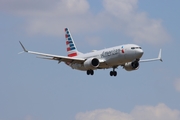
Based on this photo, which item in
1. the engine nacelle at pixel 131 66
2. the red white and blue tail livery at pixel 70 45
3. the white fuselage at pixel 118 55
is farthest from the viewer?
the red white and blue tail livery at pixel 70 45

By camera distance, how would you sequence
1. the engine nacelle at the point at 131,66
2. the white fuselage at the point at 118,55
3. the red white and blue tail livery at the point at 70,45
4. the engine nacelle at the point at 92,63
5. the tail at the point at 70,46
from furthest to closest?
the red white and blue tail livery at the point at 70,45
the tail at the point at 70,46
the engine nacelle at the point at 131,66
the engine nacelle at the point at 92,63
the white fuselage at the point at 118,55

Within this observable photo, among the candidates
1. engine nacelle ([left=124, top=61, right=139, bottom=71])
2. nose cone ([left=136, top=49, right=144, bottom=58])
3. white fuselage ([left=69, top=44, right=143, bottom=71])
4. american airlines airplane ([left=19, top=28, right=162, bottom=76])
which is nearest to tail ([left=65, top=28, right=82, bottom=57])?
american airlines airplane ([left=19, top=28, right=162, bottom=76])

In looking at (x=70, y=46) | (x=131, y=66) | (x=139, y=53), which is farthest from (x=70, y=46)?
(x=139, y=53)

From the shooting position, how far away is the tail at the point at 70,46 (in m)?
133

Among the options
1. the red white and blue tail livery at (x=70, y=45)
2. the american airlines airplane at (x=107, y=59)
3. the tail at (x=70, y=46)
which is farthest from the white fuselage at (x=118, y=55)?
the red white and blue tail livery at (x=70, y=45)

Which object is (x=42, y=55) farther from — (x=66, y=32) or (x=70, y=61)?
(x=66, y=32)

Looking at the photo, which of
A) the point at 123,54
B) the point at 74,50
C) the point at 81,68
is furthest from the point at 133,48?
the point at 74,50

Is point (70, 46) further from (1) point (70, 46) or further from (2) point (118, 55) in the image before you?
(2) point (118, 55)

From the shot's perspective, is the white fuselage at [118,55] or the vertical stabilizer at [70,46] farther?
the vertical stabilizer at [70,46]

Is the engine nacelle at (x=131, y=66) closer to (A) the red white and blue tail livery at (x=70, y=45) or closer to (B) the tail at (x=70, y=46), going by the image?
(B) the tail at (x=70, y=46)

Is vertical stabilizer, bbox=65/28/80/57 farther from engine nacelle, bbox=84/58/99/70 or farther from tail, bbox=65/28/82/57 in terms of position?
engine nacelle, bbox=84/58/99/70

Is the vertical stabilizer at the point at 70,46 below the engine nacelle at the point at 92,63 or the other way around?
the other way around

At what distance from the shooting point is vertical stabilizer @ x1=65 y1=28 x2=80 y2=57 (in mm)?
133038

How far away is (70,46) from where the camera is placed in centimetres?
13600
